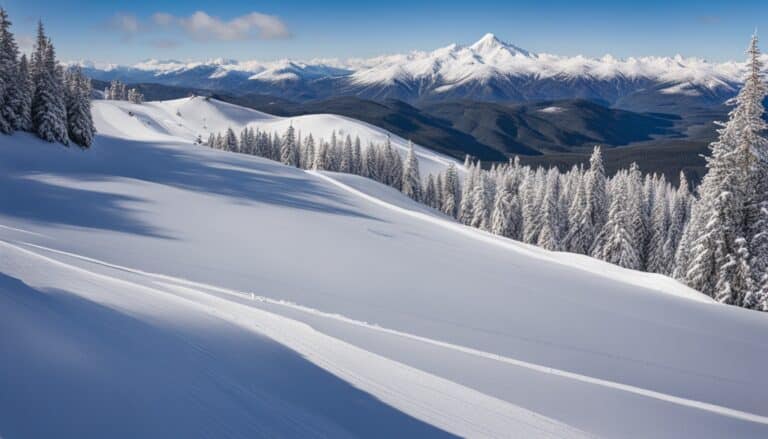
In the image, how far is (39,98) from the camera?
31781 millimetres

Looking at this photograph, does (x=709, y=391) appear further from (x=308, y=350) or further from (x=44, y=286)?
(x=44, y=286)

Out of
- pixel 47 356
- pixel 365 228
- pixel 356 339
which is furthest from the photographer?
pixel 365 228

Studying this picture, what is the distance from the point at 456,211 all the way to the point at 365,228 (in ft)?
216

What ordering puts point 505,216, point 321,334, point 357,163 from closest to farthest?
point 321,334 → point 505,216 → point 357,163

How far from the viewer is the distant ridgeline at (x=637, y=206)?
2069cm

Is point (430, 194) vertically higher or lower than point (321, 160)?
lower

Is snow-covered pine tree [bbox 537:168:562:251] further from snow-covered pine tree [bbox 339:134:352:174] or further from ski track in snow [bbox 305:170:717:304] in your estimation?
snow-covered pine tree [bbox 339:134:352:174]

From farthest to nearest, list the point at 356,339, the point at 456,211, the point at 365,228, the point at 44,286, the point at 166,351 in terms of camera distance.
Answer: the point at 456,211
the point at 365,228
the point at 356,339
the point at 44,286
the point at 166,351

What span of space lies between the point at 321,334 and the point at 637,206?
158ft

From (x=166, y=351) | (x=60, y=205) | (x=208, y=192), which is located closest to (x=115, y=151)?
(x=208, y=192)

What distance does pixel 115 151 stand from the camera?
117ft

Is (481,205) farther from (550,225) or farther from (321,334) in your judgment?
(321,334)

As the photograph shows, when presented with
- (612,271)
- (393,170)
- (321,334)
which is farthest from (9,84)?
(393,170)

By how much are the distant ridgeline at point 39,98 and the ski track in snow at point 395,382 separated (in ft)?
86.1
